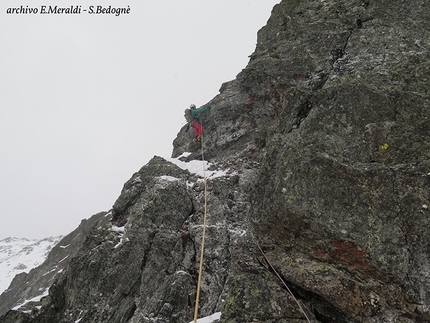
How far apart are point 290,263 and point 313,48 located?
8312 millimetres

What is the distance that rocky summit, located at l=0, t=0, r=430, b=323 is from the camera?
5.47m

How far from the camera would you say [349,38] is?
993cm

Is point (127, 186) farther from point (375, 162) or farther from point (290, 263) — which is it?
point (375, 162)

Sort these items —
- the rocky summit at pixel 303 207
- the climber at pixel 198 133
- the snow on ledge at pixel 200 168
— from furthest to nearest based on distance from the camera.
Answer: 1. the climber at pixel 198 133
2. the snow on ledge at pixel 200 168
3. the rocky summit at pixel 303 207

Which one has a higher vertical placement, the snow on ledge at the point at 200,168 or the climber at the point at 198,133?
the climber at the point at 198,133

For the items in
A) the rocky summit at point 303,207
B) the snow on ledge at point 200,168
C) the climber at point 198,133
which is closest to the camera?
the rocky summit at point 303,207

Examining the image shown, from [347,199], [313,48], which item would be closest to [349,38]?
[313,48]

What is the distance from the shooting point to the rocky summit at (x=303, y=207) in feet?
17.9

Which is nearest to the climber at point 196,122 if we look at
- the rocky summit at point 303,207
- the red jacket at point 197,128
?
the red jacket at point 197,128

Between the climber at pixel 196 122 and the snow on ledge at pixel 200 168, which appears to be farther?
the climber at pixel 196 122

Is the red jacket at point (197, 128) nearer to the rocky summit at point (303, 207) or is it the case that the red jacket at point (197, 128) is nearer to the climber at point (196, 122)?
the climber at point (196, 122)

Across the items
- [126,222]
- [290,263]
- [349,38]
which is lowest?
[290,263]

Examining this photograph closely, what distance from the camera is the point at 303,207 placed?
20.9ft

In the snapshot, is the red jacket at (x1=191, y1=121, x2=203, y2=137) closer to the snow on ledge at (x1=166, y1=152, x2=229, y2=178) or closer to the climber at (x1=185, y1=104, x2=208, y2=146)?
the climber at (x1=185, y1=104, x2=208, y2=146)
